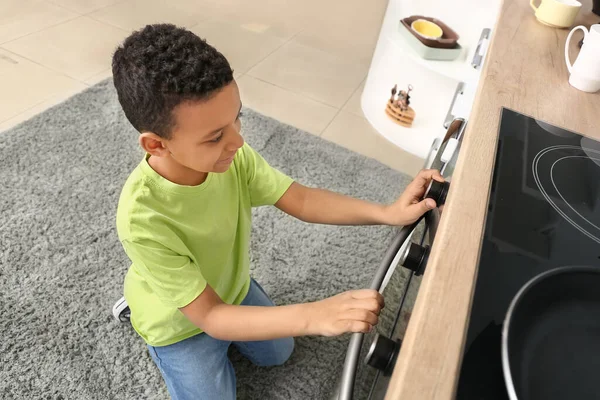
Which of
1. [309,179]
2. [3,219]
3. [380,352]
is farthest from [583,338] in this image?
[3,219]

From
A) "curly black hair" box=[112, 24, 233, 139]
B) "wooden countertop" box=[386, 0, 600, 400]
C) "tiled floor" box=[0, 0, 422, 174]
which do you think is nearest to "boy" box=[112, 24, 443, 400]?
"curly black hair" box=[112, 24, 233, 139]

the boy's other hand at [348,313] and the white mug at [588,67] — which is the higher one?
the white mug at [588,67]

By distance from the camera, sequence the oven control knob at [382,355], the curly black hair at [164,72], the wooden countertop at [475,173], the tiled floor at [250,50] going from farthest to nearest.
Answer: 1. the tiled floor at [250,50]
2. the curly black hair at [164,72]
3. the oven control knob at [382,355]
4. the wooden countertop at [475,173]

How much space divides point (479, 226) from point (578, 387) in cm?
16

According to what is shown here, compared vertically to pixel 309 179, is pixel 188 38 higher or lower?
higher

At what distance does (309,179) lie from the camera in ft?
5.47

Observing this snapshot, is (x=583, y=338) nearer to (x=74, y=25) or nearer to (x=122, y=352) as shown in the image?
(x=122, y=352)

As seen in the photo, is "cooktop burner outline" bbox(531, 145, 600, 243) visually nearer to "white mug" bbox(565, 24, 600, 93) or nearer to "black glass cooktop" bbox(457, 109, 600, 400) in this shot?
"black glass cooktop" bbox(457, 109, 600, 400)

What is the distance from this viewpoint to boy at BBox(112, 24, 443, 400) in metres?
0.63

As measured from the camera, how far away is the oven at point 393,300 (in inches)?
19.1

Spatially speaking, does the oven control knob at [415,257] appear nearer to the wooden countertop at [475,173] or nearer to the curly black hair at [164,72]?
the wooden countertop at [475,173]

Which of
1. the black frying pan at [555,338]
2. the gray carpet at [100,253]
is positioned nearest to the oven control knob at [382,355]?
the black frying pan at [555,338]

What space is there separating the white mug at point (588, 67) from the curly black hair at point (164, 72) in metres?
0.54

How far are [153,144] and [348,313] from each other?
0.37 meters
